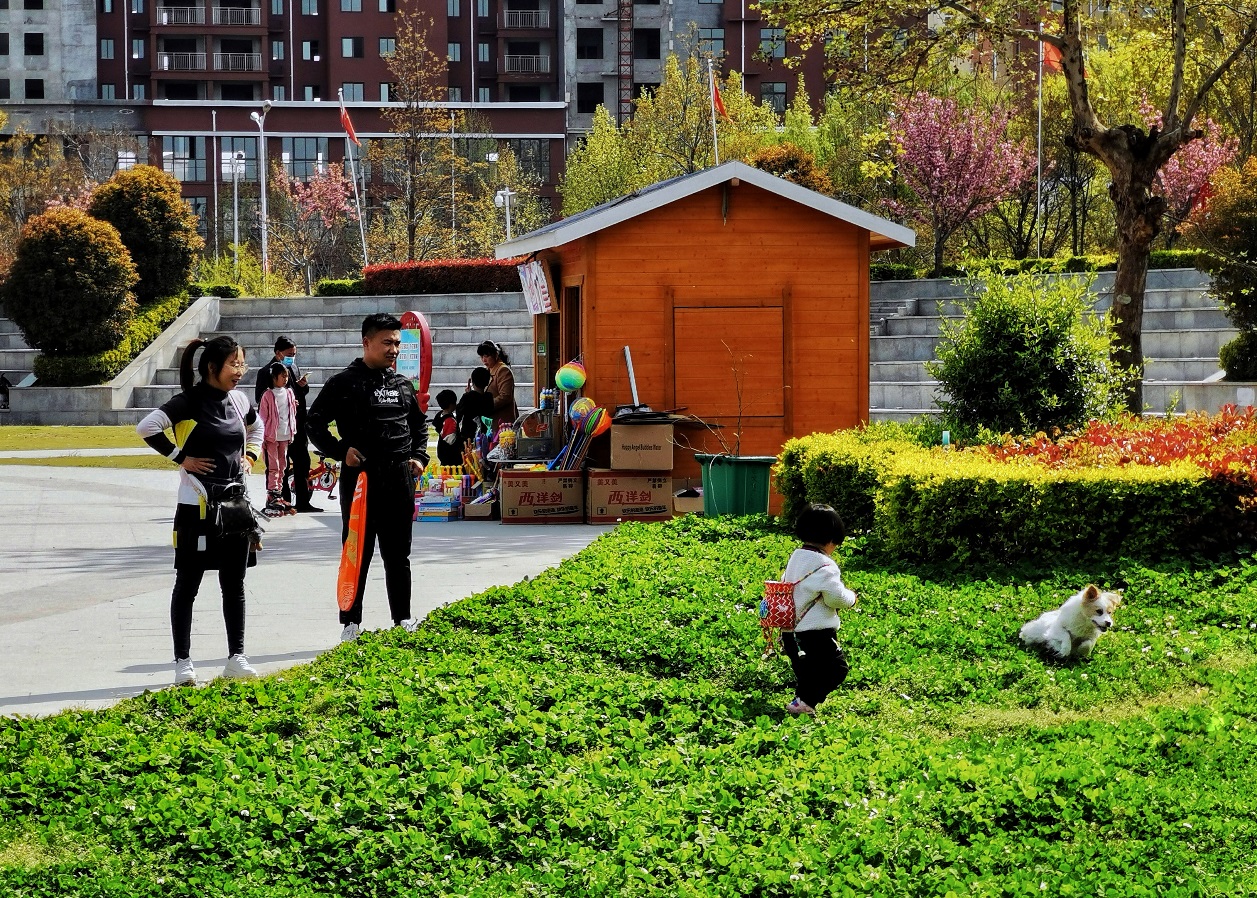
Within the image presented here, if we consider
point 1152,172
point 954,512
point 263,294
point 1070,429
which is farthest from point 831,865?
point 263,294

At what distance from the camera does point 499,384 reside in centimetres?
1756

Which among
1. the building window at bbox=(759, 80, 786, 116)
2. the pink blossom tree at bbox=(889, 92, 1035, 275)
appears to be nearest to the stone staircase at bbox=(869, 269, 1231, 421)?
the pink blossom tree at bbox=(889, 92, 1035, 275)

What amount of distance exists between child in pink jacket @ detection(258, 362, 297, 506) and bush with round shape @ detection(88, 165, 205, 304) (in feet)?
71.6

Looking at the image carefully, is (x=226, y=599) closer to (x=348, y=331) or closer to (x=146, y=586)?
(x=146, y=586)

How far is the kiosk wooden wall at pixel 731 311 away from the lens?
660 inches

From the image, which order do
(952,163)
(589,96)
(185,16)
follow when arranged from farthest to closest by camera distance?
(589,96) → (185,16) → (952,163)

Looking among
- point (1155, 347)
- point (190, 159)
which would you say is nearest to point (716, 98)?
point (1155, 347)

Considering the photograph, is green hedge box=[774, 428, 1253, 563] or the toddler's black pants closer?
the toddler's black pants

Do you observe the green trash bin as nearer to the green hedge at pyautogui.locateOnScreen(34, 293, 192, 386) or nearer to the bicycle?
the bicycle

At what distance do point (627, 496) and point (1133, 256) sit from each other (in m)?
7.19

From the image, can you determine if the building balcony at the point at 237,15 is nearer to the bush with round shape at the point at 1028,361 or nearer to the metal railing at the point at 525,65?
the metal railing at the point at 525,65

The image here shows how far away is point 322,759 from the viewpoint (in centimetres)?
622

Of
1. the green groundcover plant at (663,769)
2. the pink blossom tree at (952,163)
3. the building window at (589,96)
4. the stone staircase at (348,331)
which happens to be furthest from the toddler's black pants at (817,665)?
the building window at (589,96)

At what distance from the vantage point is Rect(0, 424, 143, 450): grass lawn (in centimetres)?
2747
